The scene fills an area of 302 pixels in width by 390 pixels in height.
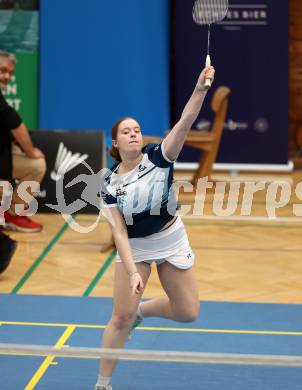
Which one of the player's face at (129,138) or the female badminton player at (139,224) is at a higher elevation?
the player's face at (129,138)

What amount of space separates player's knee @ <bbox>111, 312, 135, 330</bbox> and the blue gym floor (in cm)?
63

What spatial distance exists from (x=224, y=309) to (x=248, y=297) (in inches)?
17.7

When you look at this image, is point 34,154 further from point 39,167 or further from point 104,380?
point 104,380

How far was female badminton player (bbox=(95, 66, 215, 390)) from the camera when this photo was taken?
21.6ft

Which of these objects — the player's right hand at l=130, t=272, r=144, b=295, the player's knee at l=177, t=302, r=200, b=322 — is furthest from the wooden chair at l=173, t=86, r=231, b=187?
the player's right hand at l=130, t=272, r=144, b=295

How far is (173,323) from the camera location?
860 centimetres

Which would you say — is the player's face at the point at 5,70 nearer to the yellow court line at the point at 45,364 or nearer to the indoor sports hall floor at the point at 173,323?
the indoor sports hall floor at the point at 173,323

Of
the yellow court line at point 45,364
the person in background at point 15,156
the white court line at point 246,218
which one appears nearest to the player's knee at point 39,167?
the person in background at point 15,156

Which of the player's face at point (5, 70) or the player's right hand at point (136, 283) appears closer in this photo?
the player's right hand at point (136, 283)

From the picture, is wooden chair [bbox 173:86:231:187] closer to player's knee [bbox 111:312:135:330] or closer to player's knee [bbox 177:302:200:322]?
player's knee [bbox 177:302:200:322]

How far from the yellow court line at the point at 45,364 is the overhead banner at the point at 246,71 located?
19.6 feet

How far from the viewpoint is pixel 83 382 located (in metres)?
7.21

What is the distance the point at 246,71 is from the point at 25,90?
2891 mm

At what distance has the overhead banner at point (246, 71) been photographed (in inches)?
532
